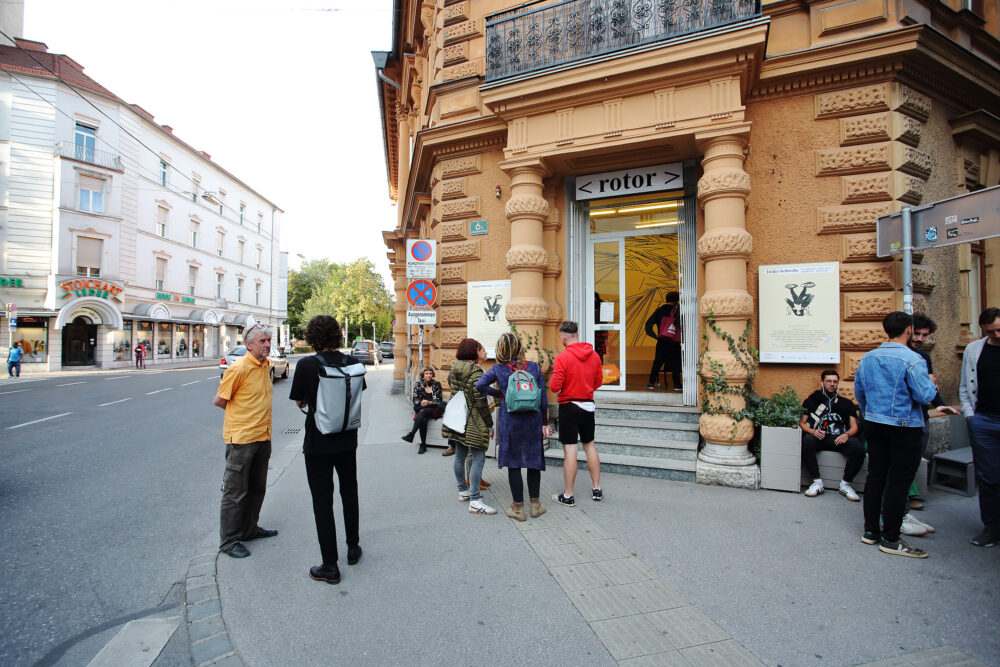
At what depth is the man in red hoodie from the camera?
16.5 ft

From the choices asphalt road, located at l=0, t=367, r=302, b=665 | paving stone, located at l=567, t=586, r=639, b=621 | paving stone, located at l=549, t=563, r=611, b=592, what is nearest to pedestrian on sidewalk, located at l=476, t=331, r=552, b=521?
paving stone, located at l=549, t=563, r=611, b=592

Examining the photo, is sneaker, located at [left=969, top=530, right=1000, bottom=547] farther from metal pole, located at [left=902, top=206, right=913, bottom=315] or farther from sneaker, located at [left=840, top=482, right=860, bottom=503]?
metal pole, located at [left=902, top=206, right=913, bottom=315]

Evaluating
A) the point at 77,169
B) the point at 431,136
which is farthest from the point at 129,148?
the point at 431,136

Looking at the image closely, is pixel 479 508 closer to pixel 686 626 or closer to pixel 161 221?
pixel 686 626

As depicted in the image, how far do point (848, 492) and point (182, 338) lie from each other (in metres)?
40.8

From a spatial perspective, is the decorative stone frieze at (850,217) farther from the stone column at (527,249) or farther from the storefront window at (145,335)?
the storefront window at (145,335)

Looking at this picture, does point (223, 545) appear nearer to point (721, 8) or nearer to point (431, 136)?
point (431, 136)

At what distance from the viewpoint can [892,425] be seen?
392cm

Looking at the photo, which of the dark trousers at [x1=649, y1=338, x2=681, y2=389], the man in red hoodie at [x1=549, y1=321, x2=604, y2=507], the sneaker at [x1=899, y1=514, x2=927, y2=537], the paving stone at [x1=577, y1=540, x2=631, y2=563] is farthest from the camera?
the dark trousers at [x1=649, y1=338, x2=681, y2=389]

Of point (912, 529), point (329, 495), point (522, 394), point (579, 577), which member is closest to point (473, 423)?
point (522, 394)

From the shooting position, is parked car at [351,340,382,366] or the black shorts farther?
parked car at [351,340,382,366]

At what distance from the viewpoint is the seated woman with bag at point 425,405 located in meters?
7.69

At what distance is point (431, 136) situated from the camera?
8602 mm

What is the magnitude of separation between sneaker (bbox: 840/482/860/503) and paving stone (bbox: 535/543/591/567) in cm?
320
